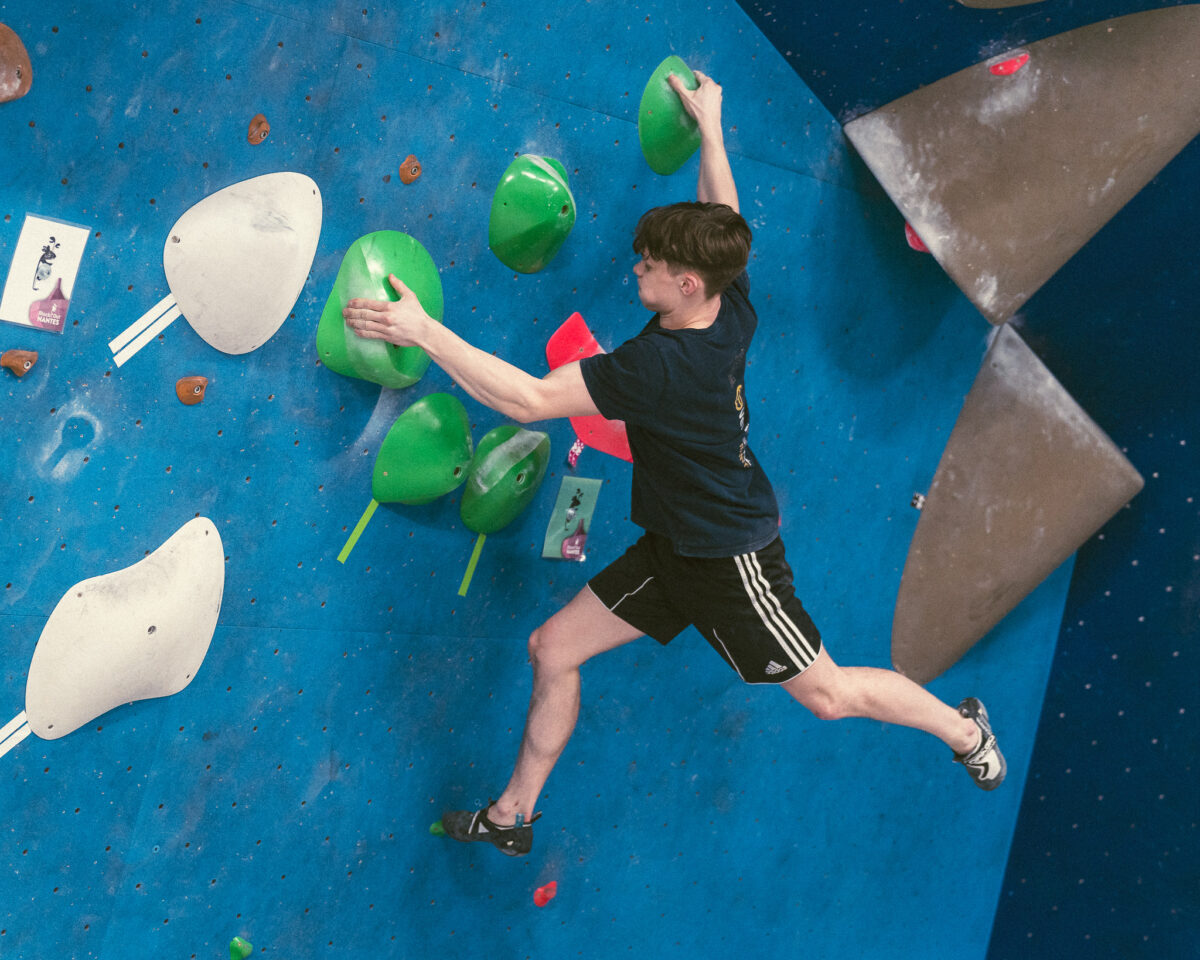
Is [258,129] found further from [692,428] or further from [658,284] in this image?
[692,428]

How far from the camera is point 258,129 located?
195 centimetres

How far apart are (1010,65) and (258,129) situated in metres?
1.73

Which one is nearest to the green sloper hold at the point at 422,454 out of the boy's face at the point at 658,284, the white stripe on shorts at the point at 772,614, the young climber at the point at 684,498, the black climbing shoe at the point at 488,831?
the young climber at the point at 684,498

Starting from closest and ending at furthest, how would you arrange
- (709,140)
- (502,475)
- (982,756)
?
(502,475)
(709,140)
(982,756)

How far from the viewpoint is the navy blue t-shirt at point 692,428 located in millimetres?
1939

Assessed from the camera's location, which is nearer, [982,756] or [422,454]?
[422,454]

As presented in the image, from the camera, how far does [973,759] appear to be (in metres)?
2.53

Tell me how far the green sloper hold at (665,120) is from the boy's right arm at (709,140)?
0.05 feet

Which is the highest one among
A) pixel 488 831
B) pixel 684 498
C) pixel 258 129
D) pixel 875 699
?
pixel 258 129

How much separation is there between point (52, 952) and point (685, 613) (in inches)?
49.7

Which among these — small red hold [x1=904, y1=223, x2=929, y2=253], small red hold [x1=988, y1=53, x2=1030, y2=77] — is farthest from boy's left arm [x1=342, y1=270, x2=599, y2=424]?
small red hold [x1=988, y1=53, x2=1030, y2=77]

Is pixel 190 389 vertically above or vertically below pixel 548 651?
above

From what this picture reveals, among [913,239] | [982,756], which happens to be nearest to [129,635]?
[982,756]

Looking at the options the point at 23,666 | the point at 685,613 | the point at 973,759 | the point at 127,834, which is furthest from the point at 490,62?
the point at 973,759
